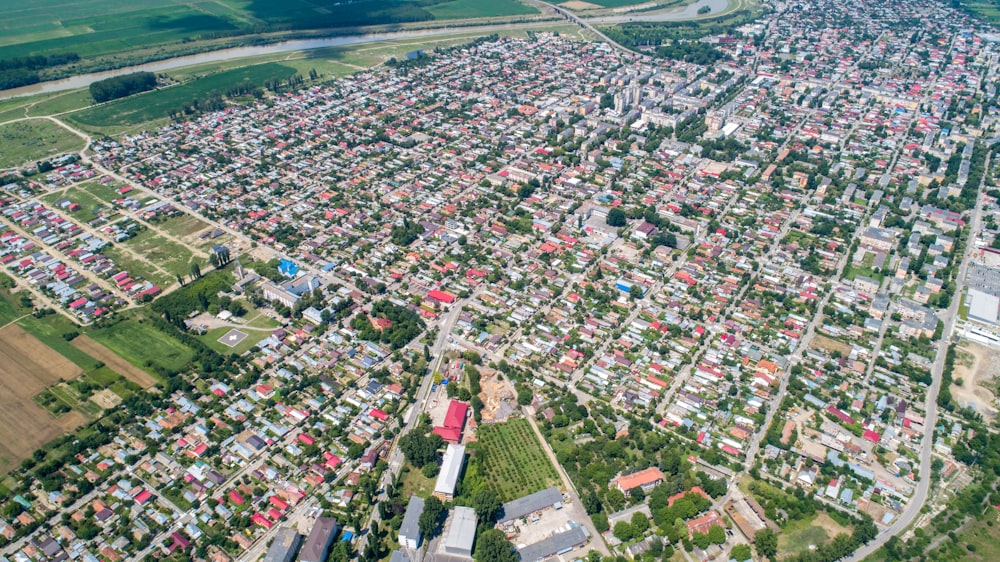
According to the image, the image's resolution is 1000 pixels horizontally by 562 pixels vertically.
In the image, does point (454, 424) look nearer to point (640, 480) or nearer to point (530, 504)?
point (530, 504)

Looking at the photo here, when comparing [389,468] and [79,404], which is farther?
[79,404]

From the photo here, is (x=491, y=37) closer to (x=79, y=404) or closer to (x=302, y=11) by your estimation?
(x=302, y=11)

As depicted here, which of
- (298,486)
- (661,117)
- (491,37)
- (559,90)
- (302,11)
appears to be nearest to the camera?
(298,486)

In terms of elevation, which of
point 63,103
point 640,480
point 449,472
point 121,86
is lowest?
point 640,480

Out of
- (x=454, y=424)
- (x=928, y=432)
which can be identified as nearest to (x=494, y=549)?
(x=454, y=424)

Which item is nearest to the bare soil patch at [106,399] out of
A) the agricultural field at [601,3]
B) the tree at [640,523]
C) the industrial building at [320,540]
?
the industrial building at [320,540]

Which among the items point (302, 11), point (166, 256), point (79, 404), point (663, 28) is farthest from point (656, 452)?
point (302, 11)
